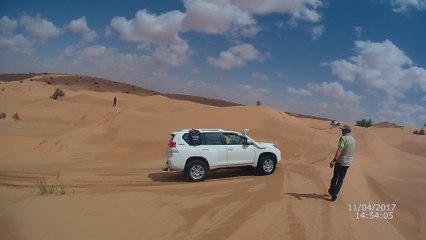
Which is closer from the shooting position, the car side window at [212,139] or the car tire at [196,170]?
the car tire at [196,170]

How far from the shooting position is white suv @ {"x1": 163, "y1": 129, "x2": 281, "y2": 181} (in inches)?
517

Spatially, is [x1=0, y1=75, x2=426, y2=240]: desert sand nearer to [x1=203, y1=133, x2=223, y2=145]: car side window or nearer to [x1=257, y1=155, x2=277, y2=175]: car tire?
[x1=257, y1=155, x2=277, y2=175]: car tire

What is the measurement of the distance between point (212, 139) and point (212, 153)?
1.62ft

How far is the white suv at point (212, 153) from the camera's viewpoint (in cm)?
1312

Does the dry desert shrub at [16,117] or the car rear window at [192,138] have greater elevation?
the dry desert shrub at [16,117]

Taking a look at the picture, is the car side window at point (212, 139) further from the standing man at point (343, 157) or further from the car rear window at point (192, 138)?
the standing man at point (343, 157)

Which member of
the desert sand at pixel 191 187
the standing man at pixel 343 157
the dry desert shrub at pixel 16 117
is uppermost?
the dry desert shrub at pixel 16 117

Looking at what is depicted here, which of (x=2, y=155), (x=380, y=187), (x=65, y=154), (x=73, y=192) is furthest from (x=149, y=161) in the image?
(x=380, y=187)

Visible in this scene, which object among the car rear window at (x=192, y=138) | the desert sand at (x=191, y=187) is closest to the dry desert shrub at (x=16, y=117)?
the desert sand at (x=191, y=187)

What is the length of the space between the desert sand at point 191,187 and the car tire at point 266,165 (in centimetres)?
37

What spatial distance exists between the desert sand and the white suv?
46 centimetres

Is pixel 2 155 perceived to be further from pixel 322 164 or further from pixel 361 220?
pixel 361 220

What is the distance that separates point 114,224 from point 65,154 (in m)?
14.6

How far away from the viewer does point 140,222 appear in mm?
7926
